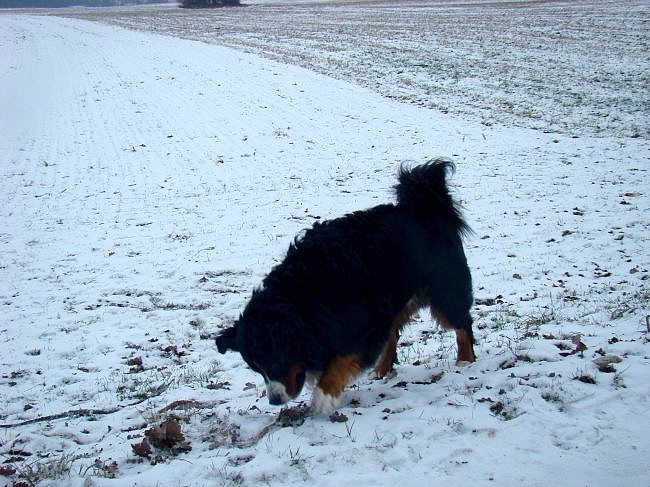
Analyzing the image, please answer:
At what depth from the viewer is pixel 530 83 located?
814 inches

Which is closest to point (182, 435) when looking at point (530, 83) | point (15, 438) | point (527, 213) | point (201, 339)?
point (15, 438)

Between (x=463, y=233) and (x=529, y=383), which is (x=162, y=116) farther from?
(x=529, y=383)

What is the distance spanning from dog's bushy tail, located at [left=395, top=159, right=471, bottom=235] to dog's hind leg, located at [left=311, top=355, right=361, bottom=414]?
1.57 meters

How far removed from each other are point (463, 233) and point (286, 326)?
6.80ft

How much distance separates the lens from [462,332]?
508 centimetres

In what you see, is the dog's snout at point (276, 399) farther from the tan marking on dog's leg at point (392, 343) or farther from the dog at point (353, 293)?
the tan marking on dog's leg at point (392, 343)

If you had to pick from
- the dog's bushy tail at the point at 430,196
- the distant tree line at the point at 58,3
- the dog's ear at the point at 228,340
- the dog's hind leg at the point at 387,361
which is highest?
the distant tree line at the point at 58,3

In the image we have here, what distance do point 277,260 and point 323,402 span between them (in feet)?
14.9

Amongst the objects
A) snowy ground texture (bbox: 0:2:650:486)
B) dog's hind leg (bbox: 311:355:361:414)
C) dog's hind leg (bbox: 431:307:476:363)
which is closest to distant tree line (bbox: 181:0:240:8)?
snowy ground texture (bbox: 0:2:650:486)

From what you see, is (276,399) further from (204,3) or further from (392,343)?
(204,3)

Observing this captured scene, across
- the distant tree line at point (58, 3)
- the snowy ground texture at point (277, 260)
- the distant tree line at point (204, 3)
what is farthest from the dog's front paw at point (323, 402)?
the distant tree line at point (58, 3)

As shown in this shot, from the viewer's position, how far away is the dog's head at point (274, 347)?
411 cm

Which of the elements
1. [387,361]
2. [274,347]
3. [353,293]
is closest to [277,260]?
[387,361]

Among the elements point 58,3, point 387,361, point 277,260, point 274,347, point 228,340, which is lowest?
point 277,260
